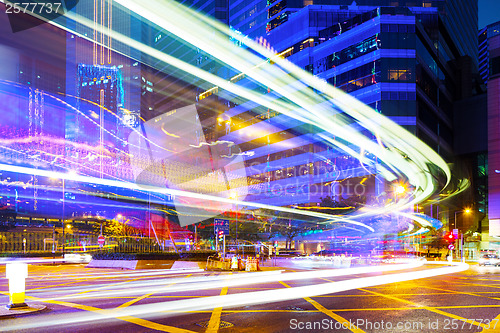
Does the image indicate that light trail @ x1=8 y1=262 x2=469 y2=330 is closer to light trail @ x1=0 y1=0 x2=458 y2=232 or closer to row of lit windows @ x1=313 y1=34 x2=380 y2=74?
light trail @ x1=0 y1=0 x2=458 y2=232

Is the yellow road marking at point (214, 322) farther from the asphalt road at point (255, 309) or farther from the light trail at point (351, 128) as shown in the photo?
the light trail at point (351, 128)

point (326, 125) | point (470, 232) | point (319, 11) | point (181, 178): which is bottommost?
point (470, 232)

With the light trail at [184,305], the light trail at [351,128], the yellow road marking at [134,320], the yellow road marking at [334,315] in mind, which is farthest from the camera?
the light trail at [351,128]

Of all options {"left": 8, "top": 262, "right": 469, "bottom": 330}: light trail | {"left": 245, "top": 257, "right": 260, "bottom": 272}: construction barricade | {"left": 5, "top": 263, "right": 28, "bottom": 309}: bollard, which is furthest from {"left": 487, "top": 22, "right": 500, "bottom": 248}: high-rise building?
{"left": 5, "top": 263, "right": 28, "bottom": 309}: bollard

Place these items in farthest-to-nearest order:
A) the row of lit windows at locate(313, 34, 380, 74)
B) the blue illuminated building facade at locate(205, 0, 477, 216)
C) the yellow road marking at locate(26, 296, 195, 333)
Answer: the row of lit windows at locate(313, 34, 380, 74) < the blue illuminated building facade at locate(205, 0, 477, 216) < the yellow road marking at locate(26, 296, 195, 333)

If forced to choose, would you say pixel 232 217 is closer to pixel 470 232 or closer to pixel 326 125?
pixel 326 125

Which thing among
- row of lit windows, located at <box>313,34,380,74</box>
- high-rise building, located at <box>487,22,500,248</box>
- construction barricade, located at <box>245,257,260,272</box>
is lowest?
construction barricade, located at <box>245,257,260,272</box>

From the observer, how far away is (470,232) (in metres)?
81.4

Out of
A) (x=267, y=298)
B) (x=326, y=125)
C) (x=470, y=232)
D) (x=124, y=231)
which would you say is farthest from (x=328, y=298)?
(x=470, y=232)

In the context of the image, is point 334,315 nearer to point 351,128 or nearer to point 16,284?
point 16,284

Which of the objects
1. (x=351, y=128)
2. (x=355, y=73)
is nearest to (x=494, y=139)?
(x=351, y=128)

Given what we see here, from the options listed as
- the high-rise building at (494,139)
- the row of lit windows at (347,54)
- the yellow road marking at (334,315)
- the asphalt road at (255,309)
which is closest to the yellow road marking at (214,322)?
the asphalt road at (255,309)

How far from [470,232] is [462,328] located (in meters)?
82.7

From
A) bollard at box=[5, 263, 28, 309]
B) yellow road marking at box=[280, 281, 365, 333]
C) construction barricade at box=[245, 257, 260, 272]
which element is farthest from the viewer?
construction barricade at box=[245, 257, 260, 272]
